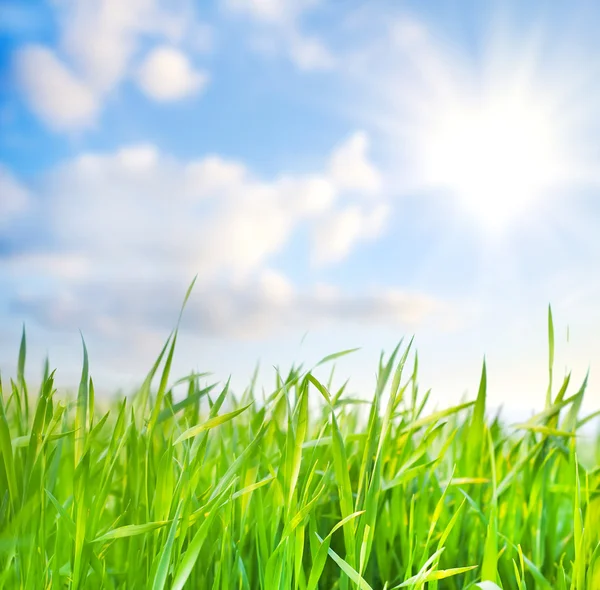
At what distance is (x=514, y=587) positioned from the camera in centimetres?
111

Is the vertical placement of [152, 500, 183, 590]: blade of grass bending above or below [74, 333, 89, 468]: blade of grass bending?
below

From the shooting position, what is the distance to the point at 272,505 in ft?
3.39

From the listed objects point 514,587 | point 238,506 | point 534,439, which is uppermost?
point 534,439

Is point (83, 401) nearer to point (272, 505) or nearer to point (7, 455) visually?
point (7, 455)

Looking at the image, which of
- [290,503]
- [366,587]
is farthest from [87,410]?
[366,587]

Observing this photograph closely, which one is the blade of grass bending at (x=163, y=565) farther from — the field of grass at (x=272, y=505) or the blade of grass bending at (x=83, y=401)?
the blade of grass bending at (x=83, y=401)

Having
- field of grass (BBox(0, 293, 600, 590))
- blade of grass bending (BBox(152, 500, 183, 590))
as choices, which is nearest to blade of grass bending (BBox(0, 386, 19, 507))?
field of grass (BBox(0, 293, 600, 590))

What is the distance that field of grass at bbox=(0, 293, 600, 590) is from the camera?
0.86m

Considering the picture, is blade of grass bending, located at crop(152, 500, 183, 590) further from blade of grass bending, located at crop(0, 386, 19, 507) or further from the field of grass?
blade of grass bending, located at crop(0, 386, 19, 507)

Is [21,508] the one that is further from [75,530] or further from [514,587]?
[514,587]

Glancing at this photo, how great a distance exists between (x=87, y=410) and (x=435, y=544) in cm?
65

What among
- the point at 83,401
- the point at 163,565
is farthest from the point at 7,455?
the point at 163,565

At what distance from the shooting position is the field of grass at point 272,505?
2.84ft

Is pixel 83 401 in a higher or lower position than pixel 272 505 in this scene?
higher
